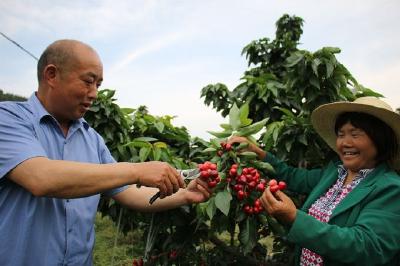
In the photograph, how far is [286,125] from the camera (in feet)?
9.14

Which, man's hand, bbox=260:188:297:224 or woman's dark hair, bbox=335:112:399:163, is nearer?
man's hand, bbox=260:188:297:224

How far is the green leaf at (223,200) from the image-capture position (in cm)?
218

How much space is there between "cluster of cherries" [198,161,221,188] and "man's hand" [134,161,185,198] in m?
0.28

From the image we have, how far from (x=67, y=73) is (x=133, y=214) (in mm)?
1861

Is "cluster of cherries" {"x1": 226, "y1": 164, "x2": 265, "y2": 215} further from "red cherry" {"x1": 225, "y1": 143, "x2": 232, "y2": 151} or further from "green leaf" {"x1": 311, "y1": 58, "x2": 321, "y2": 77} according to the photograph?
"green leaf" {"x1": 311, "y1": 58, "x2": 321, "y2": 77}

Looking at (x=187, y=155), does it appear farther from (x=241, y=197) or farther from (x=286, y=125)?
(x=241, y=197)

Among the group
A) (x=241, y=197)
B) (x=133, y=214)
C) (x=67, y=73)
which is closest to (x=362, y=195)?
(x=241, y=197)

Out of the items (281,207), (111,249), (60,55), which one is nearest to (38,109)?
(60,55)

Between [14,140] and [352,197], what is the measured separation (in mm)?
1774

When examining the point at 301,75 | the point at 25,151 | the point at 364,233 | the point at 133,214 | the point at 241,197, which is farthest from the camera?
the point at 133,214

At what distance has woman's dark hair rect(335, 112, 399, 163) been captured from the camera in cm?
218

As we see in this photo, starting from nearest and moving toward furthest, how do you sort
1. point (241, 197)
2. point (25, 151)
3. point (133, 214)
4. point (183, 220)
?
point (25, 151) < point (241, 197) < point (183, 220) < point (133, 214)

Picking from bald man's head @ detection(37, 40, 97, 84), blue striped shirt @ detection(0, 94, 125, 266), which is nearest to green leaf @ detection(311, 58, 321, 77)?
bald man's head @ detection(37, 40, 97, 84)

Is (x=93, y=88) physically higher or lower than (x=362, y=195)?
higher
